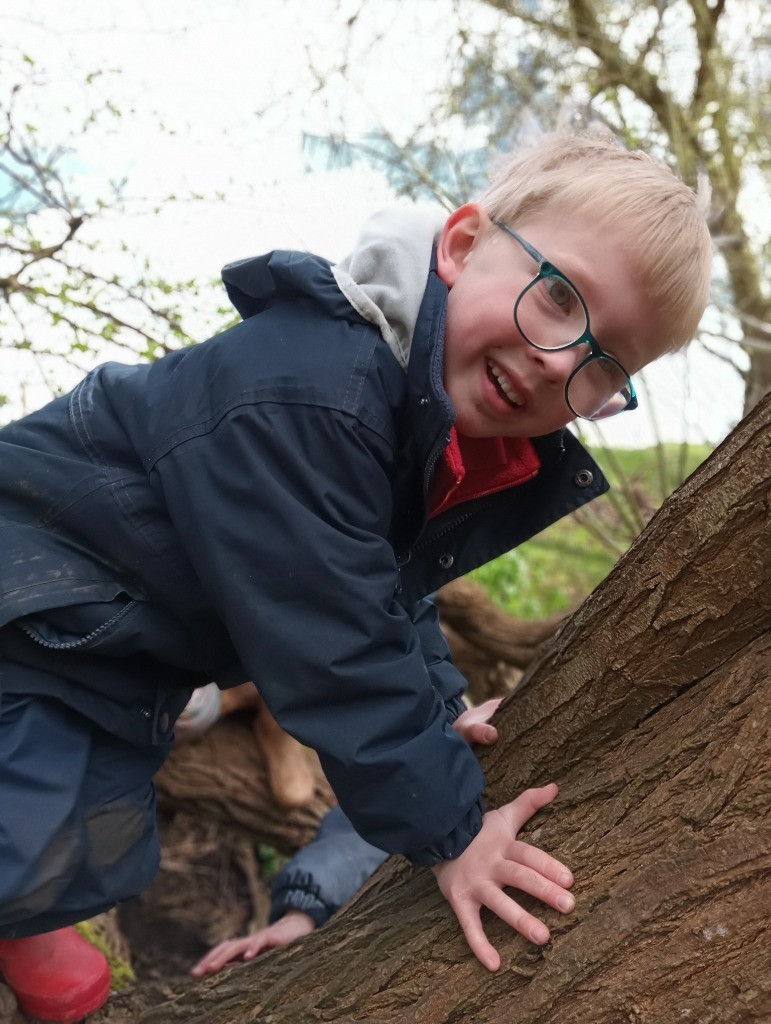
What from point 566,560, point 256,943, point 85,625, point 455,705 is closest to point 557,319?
point 455,705

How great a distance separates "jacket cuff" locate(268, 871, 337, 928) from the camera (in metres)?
2.35

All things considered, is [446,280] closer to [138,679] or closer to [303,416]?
[303,416]

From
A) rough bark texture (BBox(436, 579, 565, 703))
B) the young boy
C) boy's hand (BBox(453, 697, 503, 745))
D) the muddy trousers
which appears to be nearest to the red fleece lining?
the young boy

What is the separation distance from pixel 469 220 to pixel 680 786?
106 centimetres

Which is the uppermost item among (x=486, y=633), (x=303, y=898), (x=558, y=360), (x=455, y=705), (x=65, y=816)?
(x=558, y=360)

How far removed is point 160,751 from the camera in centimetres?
188

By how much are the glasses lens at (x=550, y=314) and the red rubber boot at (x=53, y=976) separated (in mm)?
1515

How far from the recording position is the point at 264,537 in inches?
55.5

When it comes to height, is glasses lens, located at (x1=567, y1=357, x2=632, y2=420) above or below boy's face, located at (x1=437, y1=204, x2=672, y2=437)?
below

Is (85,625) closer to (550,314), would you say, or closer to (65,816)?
(65,816)

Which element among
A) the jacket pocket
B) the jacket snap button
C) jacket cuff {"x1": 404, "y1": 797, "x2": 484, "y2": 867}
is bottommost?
jacket cuff {"x1": 404, "y1": 797, "x2": 484, "y2": 867}

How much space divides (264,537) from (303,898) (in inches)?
54.0

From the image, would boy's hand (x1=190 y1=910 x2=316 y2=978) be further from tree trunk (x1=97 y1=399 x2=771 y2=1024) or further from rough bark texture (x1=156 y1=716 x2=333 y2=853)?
rough bark texture (x1=156 y1=716 x2=333 y2=853)

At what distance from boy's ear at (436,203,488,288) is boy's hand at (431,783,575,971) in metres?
0.95
